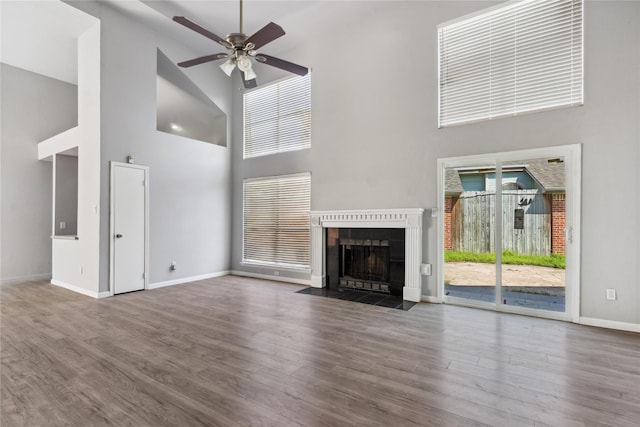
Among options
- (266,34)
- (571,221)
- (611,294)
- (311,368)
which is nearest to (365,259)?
(571,221)

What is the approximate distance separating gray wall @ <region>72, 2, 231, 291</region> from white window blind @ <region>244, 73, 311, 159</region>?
665mm

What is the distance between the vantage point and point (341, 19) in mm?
5328

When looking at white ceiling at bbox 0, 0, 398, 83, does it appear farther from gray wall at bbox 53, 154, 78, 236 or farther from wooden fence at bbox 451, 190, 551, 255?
wooden fence at bbox 451, 190, 551, 255

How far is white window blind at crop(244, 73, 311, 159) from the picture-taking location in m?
6.02

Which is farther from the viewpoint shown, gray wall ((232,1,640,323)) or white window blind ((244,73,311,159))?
white window blind ((244,73,311,159))

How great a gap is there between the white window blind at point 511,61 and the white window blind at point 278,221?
2.92 m

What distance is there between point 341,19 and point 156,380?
18.8ft

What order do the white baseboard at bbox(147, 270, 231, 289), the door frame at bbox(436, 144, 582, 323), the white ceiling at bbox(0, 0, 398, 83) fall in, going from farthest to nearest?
the white baseboard at bbox(147, 270, 231, 289)
the white ceiling at bbox(0, 0, 398, 83)
the door frame at bbox(436, 144, 582, 323)

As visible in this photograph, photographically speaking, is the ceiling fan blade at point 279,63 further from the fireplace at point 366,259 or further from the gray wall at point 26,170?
the gray wall at point 26,170

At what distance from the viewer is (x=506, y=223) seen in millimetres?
4176

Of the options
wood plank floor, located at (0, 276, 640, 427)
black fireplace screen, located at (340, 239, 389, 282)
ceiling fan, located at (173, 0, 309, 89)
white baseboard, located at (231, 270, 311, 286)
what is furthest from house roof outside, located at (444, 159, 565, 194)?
white baseboard, located at (231, 270, 311, 286)

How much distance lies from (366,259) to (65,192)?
6080 mm

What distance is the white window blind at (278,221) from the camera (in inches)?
237

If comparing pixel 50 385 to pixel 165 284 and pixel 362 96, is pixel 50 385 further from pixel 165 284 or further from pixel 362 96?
pixel 362 96
